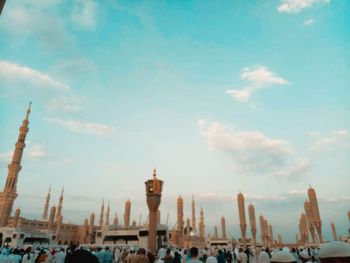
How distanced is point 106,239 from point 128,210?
16107mm

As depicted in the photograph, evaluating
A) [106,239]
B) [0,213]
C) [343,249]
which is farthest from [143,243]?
[343,249]

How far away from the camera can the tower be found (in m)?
23.3

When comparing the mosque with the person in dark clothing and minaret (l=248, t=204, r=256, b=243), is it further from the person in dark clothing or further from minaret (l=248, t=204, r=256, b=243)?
the person in dark clothing

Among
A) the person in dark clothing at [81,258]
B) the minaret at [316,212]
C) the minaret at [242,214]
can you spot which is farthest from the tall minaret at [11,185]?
the person in dark clothing at [81,258]

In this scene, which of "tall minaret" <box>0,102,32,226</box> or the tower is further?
"tall minaret" <box>0,102,32,226</box>

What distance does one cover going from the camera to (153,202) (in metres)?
23.7

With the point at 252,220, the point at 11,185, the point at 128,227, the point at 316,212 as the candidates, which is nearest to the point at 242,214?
the point at 252,220

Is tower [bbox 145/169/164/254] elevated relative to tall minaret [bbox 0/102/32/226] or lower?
lower

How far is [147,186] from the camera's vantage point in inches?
965

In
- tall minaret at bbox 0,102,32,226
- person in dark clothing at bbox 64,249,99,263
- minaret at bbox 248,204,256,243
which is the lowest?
person in dark clothing at bbox 64,249,99,263

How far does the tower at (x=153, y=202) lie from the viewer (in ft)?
76.5

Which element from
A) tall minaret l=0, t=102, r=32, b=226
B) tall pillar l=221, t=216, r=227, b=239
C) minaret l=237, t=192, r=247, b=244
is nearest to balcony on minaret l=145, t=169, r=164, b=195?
minaret l=237, t=192, r=247, b=244

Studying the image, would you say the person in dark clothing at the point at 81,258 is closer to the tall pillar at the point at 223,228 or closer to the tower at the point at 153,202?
the tower at the point at 153,202

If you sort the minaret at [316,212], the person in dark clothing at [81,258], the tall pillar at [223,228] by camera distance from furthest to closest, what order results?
the tall pillar at [223,228], the minaret at [316,212], the person in dark clothing at [81,258]
